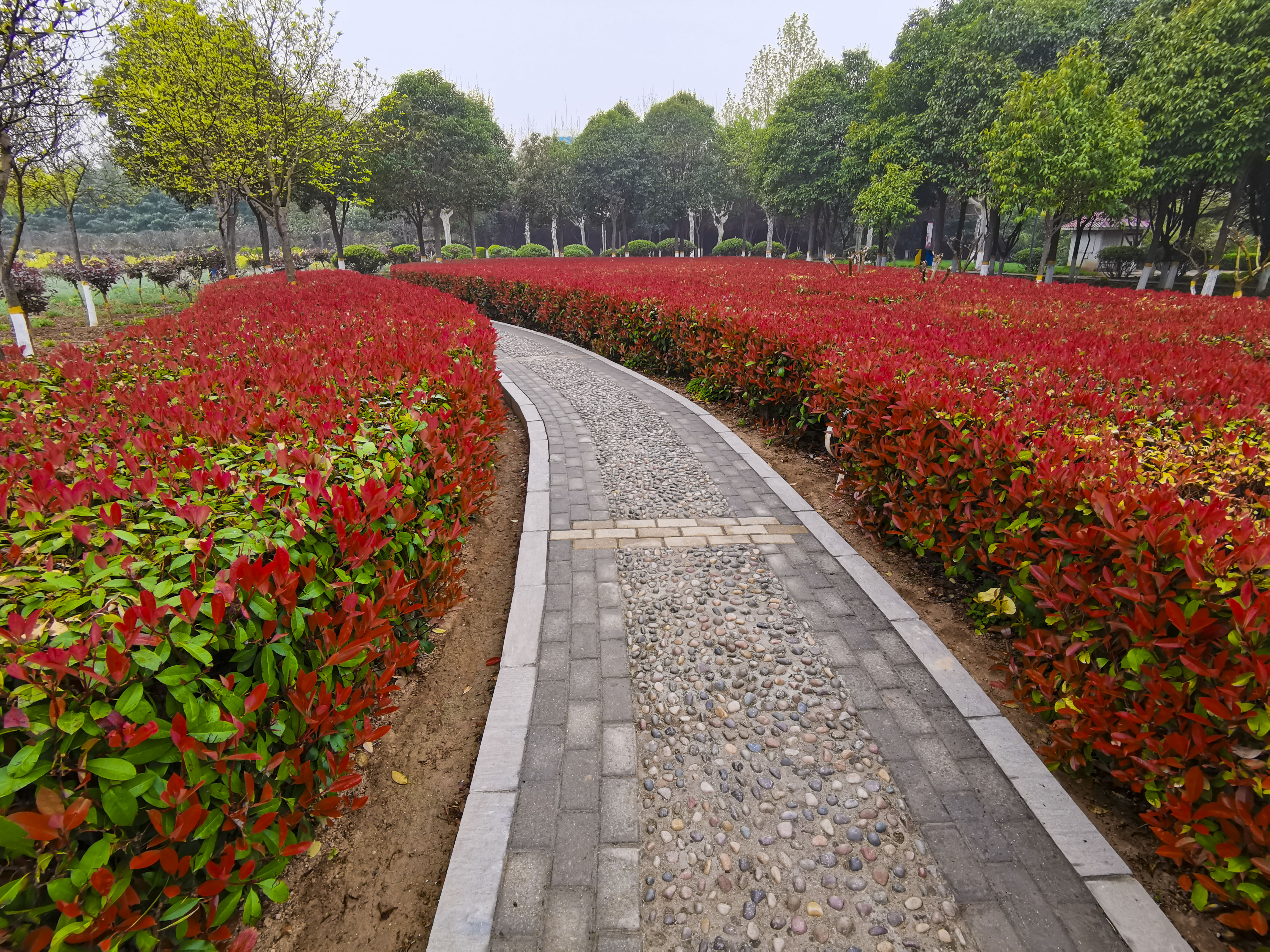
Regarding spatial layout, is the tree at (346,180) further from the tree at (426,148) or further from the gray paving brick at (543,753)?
the gray paving brick at (543,753)

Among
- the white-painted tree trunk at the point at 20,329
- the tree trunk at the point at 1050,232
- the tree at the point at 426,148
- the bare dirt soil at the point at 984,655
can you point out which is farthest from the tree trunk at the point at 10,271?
the tree at the point at 426,148

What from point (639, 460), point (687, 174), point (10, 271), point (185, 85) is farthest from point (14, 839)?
point (687, 174)

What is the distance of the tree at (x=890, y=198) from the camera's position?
23891 millimetres

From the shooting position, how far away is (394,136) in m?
31.0

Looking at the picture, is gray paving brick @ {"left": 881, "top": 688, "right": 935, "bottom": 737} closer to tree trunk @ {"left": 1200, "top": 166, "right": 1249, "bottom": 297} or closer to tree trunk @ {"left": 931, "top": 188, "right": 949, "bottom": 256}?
tree trunk @ {"left": 931, "top": 188, "right": 949, "bottom": 256}

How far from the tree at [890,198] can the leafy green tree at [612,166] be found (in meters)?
25.0

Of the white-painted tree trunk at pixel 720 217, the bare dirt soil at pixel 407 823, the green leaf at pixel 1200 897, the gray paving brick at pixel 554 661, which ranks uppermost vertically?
the white-painted tree trunk at pixel 720 217

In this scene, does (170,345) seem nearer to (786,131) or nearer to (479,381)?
(479,381)

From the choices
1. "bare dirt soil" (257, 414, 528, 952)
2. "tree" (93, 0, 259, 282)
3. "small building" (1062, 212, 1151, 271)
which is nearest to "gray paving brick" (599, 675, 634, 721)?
"bare dirt soil" (257, 414, 528, 952)

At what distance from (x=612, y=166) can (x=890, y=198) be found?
30252 millimetres

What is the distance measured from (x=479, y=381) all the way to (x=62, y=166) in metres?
24.3

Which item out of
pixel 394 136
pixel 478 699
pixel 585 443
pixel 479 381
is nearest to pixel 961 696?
pixel 478 699

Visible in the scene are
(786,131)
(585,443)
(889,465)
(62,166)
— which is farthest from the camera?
(786,131)

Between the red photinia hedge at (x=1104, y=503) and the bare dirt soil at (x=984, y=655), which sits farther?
the bare dirt soil at (x=984, y=655)
